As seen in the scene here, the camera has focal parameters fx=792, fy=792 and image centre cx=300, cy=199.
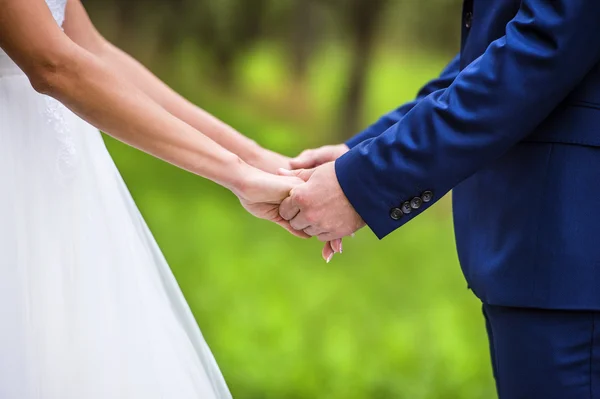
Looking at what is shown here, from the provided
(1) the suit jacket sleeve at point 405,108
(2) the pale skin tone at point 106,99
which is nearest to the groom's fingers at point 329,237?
(2) the pale skin tone at point 106,99

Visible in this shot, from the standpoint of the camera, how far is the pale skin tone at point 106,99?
1265 mm

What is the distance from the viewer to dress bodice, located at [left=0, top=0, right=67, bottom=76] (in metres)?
1.33

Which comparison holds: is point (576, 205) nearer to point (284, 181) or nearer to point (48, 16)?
point (284, 181)

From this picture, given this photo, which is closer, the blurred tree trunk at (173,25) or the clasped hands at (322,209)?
the clasped hands at (322,209)

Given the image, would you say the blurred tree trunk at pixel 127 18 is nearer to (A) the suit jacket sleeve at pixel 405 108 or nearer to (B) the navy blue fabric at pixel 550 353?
(A) the suit jacket sleeve at pixel 405 108

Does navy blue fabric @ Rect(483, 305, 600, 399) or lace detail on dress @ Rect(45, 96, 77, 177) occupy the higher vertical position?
lace detail on dress @ Rect(45, 96, 77, 177)

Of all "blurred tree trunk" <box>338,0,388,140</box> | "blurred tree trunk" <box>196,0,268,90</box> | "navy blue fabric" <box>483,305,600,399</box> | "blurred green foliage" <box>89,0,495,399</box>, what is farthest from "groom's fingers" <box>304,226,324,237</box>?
"blurred tree trunk" <box>196,0,268,90</box>

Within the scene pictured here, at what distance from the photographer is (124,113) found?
4.46ft

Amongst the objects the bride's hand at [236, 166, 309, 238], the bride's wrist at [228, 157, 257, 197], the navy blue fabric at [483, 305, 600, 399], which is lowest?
the navy blue fabric at [483, 305, 600, 399]

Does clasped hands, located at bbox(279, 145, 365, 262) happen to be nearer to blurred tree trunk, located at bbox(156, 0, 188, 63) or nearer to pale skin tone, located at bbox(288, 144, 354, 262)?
pale skin tone, located at bbox(288, 144, 354, 262)

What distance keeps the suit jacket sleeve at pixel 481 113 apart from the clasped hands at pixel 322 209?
0.04 m

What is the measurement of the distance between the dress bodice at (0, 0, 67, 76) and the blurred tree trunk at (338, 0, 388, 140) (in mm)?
2980

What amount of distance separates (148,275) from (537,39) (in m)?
0.76

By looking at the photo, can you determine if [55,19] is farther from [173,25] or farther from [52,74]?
[173,25]
